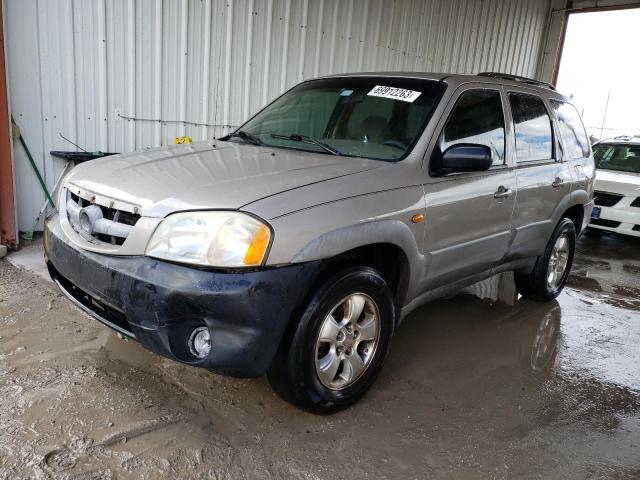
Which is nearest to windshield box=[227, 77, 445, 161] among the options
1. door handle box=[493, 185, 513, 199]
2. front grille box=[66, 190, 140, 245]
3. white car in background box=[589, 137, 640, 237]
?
door handle box=[493, 185, 513, 199]

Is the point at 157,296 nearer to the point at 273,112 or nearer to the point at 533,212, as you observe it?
the point at 273,112

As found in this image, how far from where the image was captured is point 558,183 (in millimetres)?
4176

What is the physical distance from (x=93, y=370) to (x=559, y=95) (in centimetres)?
417

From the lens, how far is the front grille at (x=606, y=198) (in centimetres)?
765

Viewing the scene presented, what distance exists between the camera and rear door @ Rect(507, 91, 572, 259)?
373cm

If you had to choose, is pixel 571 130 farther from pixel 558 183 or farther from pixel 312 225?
pixel 312 225

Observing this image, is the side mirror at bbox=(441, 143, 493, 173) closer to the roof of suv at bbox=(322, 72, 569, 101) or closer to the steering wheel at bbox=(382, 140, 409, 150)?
the steering wheel at bbox=(382, 140, 409, 150)

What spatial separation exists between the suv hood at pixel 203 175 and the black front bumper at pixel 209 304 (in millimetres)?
289

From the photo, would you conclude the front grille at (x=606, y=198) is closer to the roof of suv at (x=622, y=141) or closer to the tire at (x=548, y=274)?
the roof of suv at (x=622, y=141)

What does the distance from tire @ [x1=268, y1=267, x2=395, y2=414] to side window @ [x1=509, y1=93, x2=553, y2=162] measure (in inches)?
68.7

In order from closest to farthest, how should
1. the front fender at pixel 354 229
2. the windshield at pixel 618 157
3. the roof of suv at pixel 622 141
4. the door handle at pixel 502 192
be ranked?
1. the front fender at pixel 354 229
2. the door handle at pixel 502 192
3. the windshield at pixel 618 157
4. the roof of suv at pixel 622 141

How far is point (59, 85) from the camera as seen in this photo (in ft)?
16.4

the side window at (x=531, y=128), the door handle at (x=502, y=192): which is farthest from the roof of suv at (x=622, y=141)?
the door handle at (x=502, y=192)

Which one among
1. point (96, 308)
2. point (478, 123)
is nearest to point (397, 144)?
point (478, 123)
